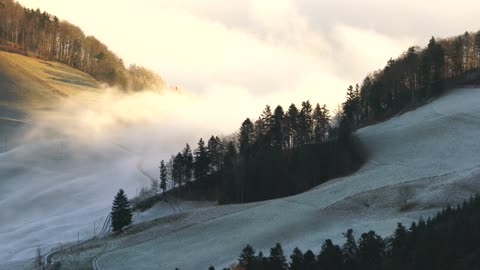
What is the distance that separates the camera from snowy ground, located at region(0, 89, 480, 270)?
5325cm

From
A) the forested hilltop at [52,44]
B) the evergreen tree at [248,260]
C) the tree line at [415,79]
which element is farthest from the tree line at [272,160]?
the forested hilltop at [52,44]

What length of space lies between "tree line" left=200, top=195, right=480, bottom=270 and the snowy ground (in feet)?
22.3

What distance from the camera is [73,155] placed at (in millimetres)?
120000

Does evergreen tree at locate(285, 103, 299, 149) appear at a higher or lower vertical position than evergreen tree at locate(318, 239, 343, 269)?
higher

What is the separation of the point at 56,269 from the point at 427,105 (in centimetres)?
6341

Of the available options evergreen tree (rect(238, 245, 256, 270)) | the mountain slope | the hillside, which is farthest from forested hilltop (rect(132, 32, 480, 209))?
the mountain slope

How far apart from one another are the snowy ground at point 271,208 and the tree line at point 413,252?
6.79 metres

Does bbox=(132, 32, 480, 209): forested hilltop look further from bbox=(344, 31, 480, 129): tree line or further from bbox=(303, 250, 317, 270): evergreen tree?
bbox=(303, 250, 317, 270): evergreen tree

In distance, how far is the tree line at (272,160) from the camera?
79375 millimetres

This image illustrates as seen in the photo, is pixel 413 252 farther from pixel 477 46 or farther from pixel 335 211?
pixel 477 46

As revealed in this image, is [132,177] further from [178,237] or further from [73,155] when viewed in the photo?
[178,237]

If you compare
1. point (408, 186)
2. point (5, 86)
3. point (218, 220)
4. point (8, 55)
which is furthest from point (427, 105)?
point (8, 55)

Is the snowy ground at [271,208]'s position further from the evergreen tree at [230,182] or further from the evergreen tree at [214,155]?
the evergreen tree at [214,155]

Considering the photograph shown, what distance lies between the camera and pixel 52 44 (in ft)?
632
